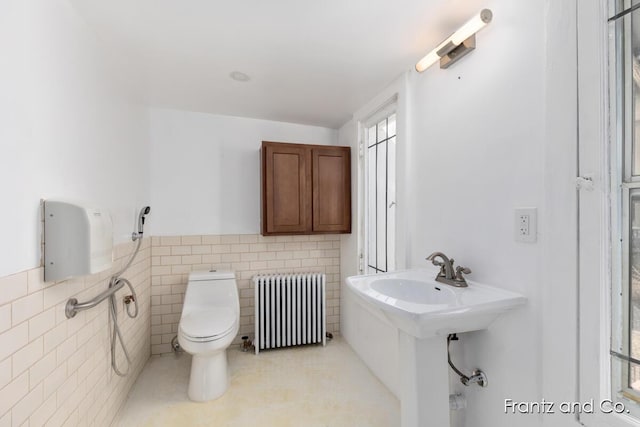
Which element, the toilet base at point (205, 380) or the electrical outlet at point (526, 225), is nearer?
the electrical outlet at point (526, 225)

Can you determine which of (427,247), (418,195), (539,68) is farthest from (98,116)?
(539,68)

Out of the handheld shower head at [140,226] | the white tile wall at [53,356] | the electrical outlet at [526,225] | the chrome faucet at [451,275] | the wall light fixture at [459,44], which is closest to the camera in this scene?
the white tile wall at [53,356]

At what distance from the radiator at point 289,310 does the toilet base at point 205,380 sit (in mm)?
627

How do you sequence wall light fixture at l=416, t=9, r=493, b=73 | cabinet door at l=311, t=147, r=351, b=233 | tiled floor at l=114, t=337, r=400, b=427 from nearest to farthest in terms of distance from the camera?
wall light fixture at l=416, t=9, r=493, b=73, tiled floor at l=114, t=337, r=400, b=427, cabinet door at l=311, t=147, r=351, b=233

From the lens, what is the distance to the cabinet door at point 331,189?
111 inches

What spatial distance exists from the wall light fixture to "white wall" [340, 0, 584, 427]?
0.05m

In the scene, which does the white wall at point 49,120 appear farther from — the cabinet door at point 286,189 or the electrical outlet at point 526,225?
the electrical outlet at point 526,225

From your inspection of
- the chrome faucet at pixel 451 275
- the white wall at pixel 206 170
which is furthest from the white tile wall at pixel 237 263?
the chrome faucet at pixel 451 275

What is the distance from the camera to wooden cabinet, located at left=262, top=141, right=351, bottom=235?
2688 mm

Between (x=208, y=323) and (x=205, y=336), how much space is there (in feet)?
0.60

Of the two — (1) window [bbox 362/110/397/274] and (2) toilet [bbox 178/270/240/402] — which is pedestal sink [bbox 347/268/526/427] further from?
(2) toilet [bbox 178/270/240/402]

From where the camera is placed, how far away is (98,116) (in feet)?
5.44

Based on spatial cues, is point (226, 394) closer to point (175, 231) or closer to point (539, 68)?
point (175, 231)

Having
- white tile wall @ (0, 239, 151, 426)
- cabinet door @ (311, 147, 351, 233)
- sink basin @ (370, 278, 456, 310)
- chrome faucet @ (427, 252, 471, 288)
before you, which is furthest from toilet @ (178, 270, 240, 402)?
chrome faucet @ (427, 252, 471, 288)
